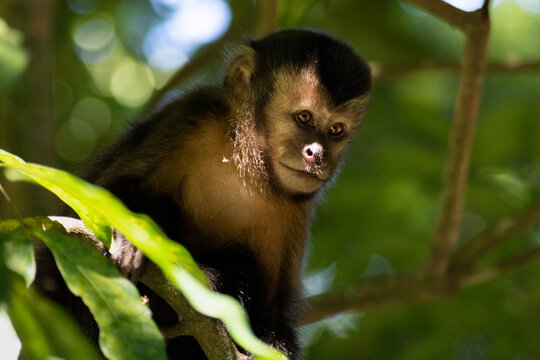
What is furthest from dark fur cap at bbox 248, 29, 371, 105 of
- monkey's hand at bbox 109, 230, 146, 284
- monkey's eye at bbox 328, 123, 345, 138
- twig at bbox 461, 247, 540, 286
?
monkey's hand at bbox 109, 230, 146, 284

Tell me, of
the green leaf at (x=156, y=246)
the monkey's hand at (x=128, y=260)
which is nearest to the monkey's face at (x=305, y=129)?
the monkey's hand at (x=128, y=260)

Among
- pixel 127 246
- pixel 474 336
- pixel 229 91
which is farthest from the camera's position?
pixel 474 336

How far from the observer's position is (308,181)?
14.7ft

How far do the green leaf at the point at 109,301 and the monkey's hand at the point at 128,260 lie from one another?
1.18 metres

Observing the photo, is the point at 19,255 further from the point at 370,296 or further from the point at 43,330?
the point at 370,296

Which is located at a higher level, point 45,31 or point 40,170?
point 45,31

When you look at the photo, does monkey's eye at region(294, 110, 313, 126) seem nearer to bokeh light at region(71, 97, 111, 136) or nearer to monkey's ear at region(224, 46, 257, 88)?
monkey's ear at region(224, 46, 257, 88)

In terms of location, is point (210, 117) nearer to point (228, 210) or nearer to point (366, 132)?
point (228, 210)

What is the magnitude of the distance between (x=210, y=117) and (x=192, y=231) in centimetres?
68

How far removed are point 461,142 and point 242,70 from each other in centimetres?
151

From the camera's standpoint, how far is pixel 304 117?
4.69 meters

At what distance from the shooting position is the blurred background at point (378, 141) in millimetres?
5473

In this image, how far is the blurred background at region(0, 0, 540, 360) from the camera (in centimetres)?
547

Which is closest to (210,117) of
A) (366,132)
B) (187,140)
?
(187,140)
